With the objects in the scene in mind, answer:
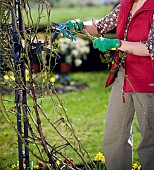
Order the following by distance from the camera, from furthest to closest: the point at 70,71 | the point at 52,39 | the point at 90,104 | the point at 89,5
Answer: the point at 89,5 < the point at 70,71 < the point at 90,104 < the point at 52,39

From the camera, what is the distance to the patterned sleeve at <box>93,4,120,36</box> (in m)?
4.11

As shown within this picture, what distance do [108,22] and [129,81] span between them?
25.1 inches

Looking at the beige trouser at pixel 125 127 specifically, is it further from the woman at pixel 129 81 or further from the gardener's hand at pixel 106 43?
the gardener's hand at pixel 106 43

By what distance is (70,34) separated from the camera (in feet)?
12.4

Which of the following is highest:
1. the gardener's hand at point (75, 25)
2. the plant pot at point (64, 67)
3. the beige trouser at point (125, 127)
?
the gardener's hand at point (75, 25)

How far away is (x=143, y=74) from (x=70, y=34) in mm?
559

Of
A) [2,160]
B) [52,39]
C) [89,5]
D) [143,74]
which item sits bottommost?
[89,5]

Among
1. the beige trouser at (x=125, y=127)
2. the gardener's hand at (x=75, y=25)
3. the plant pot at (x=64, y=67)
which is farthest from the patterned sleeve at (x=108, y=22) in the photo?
the plant pot at (x=64, y=67)

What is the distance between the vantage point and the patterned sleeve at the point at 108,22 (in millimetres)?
4105

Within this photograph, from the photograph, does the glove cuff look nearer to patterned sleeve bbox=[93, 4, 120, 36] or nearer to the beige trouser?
the beige trouser

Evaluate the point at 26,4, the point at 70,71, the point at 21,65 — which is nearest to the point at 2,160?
the point at 21,65

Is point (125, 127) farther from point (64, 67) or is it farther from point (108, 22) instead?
point (64, 67)

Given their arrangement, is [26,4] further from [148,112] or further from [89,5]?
[89,5]

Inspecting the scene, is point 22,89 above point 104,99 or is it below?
above
